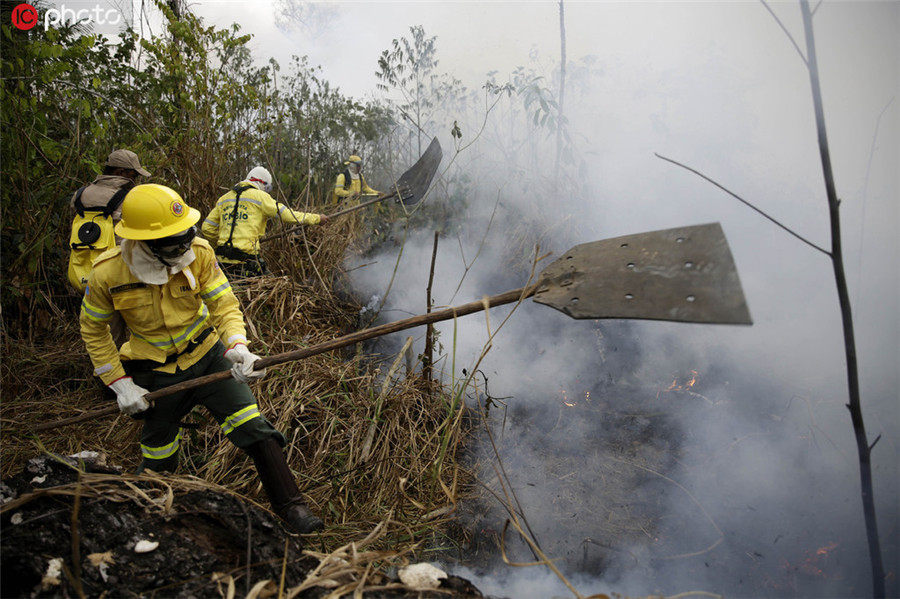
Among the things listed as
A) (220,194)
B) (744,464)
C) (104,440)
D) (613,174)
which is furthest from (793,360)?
(220,194)

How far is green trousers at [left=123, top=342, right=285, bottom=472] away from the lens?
271 centimetres

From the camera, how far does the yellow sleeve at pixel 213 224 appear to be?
5.09 meters

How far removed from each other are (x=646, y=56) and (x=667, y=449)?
4.15 meters

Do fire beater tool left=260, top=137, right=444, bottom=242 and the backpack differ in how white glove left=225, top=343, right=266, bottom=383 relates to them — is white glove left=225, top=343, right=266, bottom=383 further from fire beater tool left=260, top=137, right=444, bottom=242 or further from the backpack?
fire beater tool left=260, top=137, right=444, bottom=242

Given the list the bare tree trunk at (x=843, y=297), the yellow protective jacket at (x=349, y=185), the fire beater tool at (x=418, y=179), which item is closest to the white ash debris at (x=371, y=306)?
the fire beater tool at (x=418, y=179)

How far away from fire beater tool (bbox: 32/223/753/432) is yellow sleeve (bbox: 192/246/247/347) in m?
0.79

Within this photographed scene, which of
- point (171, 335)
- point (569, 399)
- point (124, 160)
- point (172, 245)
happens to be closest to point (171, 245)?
point (172, 245)

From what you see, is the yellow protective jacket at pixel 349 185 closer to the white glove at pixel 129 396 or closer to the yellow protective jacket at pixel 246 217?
the yellow protective jacket at pixel 246 217

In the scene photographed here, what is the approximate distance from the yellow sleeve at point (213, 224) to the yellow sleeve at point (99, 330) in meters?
2.65

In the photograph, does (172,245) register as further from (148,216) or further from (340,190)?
(340,190)

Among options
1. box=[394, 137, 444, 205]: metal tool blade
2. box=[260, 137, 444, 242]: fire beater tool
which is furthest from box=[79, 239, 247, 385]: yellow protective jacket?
box=[394, 137, 444, 205]: metal tool blade

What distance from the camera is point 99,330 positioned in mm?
2613

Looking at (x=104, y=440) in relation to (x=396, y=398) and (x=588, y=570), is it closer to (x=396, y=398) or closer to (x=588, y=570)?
(x=396, y=398)

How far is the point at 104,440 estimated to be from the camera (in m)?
3.82
